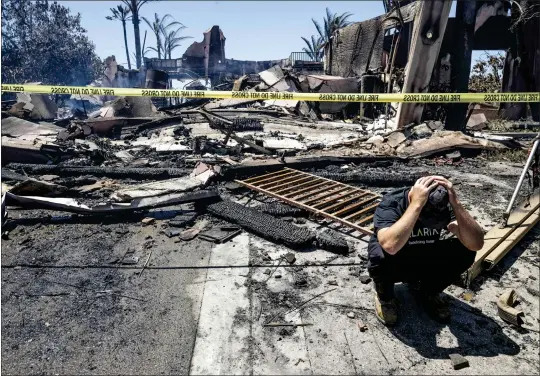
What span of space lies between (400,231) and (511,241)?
2006mm

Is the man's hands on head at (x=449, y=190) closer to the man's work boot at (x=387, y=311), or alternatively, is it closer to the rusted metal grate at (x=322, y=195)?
the man's work boot at (x=387, y=311)

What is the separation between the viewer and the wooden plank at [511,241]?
3201 mm

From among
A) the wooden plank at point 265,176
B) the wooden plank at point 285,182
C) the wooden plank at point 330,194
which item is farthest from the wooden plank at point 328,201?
the wooden plank at point 265,176

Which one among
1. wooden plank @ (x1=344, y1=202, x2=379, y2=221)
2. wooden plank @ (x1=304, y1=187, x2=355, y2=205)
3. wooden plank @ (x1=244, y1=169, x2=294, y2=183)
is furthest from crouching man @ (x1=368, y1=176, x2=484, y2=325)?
wooden plank @ (x1=244, y1=169, x2=294, y2=183)

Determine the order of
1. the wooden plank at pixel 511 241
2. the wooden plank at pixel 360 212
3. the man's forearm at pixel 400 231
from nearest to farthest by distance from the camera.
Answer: the man's forearm at pixel 400 231 → the wooden plank at pixel 511 241 → the wooden plank at pixel 360 212

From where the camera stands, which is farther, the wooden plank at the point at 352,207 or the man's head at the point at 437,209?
the wooden plank at the point at 352,207

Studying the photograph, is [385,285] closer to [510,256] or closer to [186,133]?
[510,256]

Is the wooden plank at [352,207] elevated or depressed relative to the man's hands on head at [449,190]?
depressed

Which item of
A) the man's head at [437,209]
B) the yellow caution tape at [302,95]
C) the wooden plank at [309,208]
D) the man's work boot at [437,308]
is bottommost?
the man's work boot at [437,308]

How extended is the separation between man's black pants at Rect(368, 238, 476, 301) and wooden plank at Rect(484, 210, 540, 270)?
0.86 meters

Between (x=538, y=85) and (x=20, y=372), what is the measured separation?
1450 cm

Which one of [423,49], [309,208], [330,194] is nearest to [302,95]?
[330,194]

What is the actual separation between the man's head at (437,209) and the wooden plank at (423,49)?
25.9 ft

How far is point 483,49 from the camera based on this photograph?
16344mm
